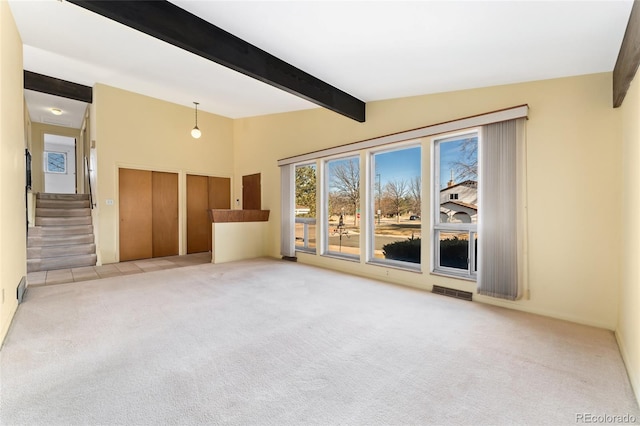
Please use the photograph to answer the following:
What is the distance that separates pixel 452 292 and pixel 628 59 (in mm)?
2962

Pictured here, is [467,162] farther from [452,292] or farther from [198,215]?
[198,215]

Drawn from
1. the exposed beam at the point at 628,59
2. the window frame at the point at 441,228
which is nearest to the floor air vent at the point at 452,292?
the window frame at the point at 441,228

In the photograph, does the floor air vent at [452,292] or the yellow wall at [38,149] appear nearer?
the floor air vent at [452,292]

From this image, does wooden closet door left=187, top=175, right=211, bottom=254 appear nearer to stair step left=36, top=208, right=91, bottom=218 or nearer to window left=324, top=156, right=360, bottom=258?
stair step left=36, top=208, right=91, bottom=218

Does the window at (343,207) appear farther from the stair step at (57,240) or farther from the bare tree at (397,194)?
the stair step at (57,240)

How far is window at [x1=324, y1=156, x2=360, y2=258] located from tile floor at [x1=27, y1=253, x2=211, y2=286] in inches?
118

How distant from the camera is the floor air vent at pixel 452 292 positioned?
3.81 m

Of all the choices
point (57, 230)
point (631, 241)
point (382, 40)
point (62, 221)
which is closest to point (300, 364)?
point (631, 241)

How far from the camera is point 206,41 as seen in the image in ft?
9.21

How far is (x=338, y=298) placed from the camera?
384 centimetres

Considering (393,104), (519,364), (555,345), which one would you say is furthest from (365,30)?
(555,345)

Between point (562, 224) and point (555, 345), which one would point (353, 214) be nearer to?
point (562, 224)

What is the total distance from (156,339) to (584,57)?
16.1 ft

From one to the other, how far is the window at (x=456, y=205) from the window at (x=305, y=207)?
107 inches
